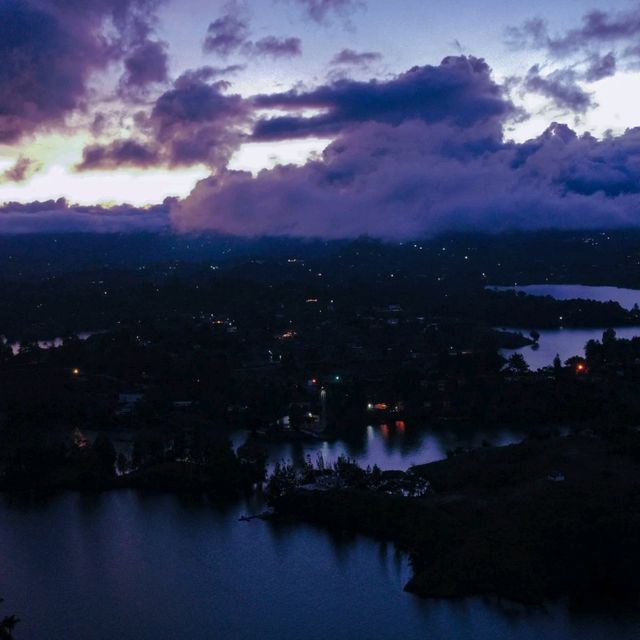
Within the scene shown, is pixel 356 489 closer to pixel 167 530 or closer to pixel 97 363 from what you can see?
pixel 167 530

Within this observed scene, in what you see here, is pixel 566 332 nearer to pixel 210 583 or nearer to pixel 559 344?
pixel 559 344

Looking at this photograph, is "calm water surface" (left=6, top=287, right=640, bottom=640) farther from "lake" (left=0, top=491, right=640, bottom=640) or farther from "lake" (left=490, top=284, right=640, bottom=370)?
"lake" (left=490, top=284, right=640, bottom=370)

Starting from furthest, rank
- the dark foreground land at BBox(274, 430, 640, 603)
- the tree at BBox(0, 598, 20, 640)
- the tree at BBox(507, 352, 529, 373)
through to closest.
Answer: the tree at BBox(507, 352, 529, 373)
the dark foreground land at BBox(274, 430, 640, 603)
the tree at BBox(0, 598, 20, 640)

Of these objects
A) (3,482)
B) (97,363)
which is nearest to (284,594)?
(3,482)

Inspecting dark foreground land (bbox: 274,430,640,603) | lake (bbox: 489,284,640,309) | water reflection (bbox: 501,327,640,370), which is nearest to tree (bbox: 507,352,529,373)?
water reflection (bbox: 501,327,640,370)

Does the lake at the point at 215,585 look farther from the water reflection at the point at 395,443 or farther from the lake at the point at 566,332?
the lake at the point at 566,332

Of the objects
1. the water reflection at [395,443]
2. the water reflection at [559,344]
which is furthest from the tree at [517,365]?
the water reflection at [395,443]
